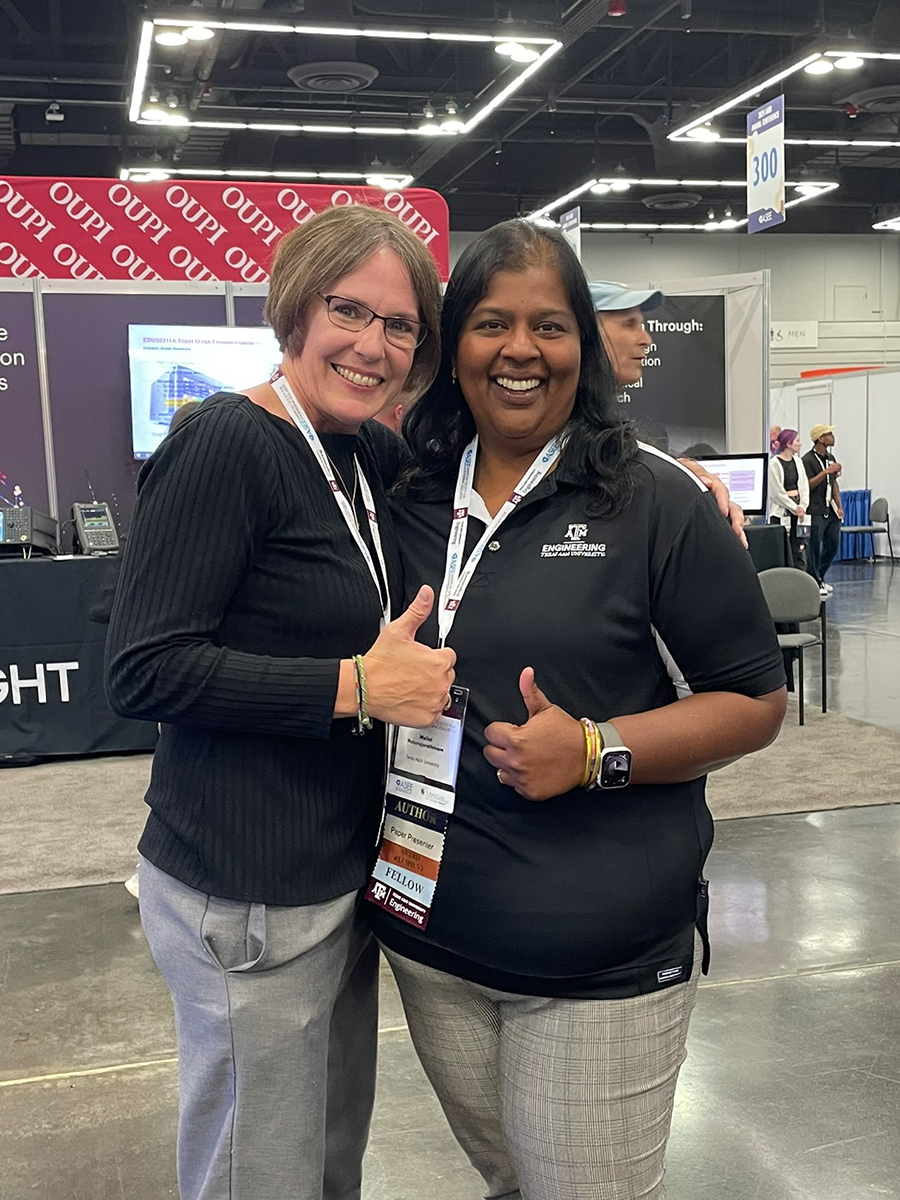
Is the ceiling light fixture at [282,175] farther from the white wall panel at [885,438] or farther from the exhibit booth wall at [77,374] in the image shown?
the exhibit booth wall at [77,374]

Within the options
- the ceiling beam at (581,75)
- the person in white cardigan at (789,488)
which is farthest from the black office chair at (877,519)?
the ceiling beam at (581,75)

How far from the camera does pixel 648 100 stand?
1366 cm

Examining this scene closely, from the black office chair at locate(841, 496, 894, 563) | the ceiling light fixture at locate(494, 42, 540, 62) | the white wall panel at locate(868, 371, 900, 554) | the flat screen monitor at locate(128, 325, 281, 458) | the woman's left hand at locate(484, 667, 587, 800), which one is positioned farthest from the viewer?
the white wall panel at locate(868, 371, 900, 554)

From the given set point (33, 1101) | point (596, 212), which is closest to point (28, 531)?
point (33, 1101)

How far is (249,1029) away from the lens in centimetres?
128

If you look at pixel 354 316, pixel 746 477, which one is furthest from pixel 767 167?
pixel 354 316

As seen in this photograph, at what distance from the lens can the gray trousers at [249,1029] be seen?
1.28 meters

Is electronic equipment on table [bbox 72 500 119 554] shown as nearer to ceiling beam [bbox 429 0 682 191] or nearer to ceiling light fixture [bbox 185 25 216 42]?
ceiling light fixture [bbox 185 25 216 42]

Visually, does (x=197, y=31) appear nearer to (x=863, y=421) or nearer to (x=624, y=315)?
(x=624, y=315)

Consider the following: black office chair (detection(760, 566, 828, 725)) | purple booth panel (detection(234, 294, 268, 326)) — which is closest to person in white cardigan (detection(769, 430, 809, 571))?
black office chair (detection(760, 566, 828, 725))

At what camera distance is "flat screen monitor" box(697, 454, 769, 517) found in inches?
276

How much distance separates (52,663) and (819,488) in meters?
8.83

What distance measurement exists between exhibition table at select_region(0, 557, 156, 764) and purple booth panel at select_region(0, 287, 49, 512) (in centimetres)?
117

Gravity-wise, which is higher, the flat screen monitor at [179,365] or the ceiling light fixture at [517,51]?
the ceiling light fixture at [517,51]
